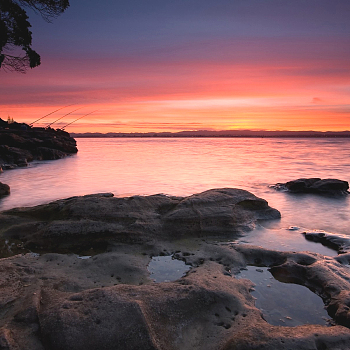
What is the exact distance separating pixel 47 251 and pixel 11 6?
7342 mm

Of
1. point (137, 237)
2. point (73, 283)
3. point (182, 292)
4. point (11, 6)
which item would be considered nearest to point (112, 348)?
point (182, 292)

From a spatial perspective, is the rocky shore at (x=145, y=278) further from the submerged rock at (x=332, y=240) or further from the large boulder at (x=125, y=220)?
the submerged rock at (x=332, y=240)

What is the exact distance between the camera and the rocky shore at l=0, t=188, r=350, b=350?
239cm

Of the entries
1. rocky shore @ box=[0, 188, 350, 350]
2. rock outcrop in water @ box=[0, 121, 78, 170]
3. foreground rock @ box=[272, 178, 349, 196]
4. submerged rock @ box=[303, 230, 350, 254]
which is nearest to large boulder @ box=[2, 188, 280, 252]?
rocky shore @ box=[0, 188, 350, 350]

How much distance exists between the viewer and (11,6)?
8.20 m

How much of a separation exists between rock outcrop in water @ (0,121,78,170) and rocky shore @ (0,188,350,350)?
48.5ft

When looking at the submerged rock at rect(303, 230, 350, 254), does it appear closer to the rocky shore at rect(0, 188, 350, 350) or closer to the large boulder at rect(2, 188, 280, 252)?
the rocky shore at rect(0, 188, 350, 350)

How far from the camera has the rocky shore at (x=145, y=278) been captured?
7.83 ft

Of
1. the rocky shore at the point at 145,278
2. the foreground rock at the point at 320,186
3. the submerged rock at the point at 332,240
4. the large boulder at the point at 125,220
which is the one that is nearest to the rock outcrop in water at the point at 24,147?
the large boulder at the point at 125,220

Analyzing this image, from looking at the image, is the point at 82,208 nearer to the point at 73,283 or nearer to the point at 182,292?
the point at 73,283

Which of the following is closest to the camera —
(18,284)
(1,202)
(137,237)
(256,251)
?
(18,284)

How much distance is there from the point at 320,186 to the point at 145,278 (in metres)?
8.16

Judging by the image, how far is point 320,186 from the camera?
32.4 feet

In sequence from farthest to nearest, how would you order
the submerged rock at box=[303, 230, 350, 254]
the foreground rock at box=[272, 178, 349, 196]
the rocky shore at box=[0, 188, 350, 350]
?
the foreground rock at box=[272, 178, 349, 196], the submerged rock at box=[303, 230, 350, 254], the rocky shore at box=[0, 188, 350, 350]
